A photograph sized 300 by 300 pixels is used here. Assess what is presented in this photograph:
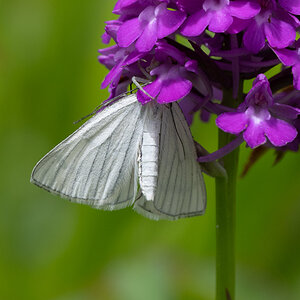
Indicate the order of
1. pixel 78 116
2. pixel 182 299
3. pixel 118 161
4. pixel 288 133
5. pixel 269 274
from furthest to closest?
1. pixel 78 116
2. pixel 269 274
3. pixel 182 299
4. pixel 118 161
5. pixel 288 133

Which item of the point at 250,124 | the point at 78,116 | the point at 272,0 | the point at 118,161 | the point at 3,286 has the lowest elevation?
the point at 3,286

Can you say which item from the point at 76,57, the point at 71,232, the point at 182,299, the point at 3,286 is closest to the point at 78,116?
the point at 76,57

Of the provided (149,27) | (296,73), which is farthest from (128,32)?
(296,73)

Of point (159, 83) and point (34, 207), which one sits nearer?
point (159, 83)

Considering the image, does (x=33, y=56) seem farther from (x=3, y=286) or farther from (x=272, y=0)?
→ (x=272, y=0)

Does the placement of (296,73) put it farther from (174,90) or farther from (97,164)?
(97,164)

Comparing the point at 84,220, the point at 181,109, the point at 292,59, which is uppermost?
the point at 292,59

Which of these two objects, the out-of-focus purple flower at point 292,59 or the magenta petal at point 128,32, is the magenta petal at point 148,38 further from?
the out-of-focus purple flower at point 292,59

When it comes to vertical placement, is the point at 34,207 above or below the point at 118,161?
below
